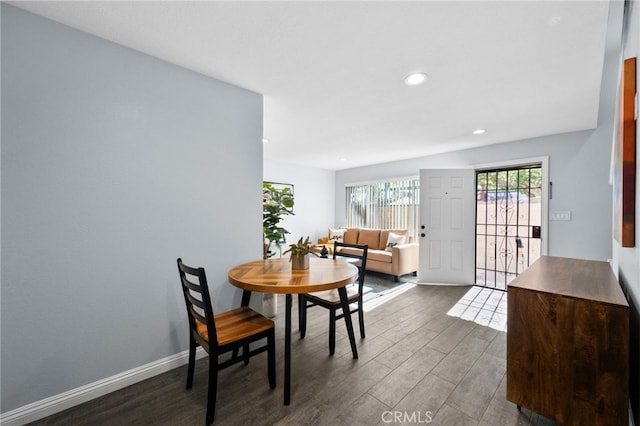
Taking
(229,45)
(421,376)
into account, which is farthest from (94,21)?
(421,376)

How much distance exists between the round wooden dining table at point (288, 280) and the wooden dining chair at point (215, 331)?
0.17 meters

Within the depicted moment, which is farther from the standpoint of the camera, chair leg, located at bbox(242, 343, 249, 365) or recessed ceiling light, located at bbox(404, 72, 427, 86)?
recessed ceiling light, located at bbox(404, 72, 427, 86)

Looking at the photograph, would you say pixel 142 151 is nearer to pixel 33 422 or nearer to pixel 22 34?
pixel 22 34

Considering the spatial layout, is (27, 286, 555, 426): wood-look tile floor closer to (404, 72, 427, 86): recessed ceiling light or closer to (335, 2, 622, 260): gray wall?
(335, 2, 622, 260): gray wall

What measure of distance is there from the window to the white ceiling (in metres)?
2.48

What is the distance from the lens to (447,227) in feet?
14.5

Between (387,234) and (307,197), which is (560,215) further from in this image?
(307,197)

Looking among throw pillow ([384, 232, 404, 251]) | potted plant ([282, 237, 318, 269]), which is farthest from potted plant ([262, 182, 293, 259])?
throw pillow ([384, 232, 404, 251])

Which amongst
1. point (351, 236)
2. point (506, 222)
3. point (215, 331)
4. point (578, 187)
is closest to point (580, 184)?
point (578, 187)

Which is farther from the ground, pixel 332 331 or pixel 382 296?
pixel 332 331

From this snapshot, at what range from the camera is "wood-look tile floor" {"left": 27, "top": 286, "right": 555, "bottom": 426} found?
5.01ft

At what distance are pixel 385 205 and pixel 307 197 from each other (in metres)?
1.83

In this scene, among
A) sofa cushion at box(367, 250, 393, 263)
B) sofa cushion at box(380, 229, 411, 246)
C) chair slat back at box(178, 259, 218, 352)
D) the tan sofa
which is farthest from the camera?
sofa cushion at box(380, 229, 411, 246)

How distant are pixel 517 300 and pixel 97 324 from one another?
255cm
